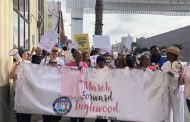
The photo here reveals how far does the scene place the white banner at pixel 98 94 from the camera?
8.52 m

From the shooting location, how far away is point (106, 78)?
8.64 m

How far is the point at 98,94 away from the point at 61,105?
0.72 metres

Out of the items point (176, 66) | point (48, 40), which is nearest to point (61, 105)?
point (48, 40)

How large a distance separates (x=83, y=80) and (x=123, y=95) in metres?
0.80

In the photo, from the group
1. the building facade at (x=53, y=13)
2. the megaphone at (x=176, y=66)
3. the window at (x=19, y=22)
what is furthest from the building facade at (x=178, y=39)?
the megaphone at (x=176, y=66)

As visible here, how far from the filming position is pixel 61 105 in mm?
8539

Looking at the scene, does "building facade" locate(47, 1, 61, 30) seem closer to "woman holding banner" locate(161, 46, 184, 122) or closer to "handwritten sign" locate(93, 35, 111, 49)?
"handwritten sign" locate(93, 35, 111, 49)

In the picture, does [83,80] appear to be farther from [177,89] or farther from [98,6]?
[98,6]

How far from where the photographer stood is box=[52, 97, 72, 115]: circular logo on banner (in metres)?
8.53

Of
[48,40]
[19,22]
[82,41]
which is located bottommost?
[48,40]

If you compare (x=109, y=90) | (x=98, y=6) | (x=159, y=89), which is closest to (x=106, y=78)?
(x=109, y=90)

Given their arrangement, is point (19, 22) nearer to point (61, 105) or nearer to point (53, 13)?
point (61, 105)

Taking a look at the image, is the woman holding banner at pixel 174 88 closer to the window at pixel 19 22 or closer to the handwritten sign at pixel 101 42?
the handwritten sign at pixel 101 42

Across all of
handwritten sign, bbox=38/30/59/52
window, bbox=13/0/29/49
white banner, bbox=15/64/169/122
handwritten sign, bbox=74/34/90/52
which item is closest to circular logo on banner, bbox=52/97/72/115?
white banner, bbox=15/64/169/122
